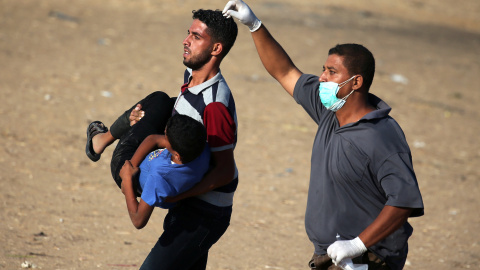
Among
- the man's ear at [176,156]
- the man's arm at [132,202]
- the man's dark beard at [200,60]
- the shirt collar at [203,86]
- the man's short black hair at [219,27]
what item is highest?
the man's short black hair at [219,27]

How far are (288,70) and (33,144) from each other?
4.38 meters

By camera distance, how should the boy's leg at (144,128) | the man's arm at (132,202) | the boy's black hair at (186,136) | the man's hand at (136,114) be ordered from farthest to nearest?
the man's hand at (136,114), the boy's leg at (144,128), the man's arm at (132,202), the boy's black hair at (186,136)

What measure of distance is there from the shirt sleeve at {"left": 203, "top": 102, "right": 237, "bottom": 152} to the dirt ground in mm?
2026

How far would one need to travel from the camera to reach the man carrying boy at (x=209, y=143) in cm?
319

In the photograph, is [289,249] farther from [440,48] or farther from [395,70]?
[440,48]

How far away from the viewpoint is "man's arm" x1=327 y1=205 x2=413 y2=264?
9.54 ft

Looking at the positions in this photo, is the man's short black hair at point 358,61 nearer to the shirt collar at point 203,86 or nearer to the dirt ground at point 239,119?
the shirt collar at point 203,86

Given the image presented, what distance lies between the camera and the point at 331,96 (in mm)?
3217

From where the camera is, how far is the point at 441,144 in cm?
945

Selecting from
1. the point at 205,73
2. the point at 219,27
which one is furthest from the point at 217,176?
the point at 219,27

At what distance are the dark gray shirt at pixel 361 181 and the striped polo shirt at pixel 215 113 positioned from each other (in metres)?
0.45

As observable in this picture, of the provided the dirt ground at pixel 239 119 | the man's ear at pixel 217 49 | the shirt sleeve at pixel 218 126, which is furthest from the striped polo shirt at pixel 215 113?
the dirt ground at pixel 239 119

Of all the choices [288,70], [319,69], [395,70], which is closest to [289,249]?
[288,70]

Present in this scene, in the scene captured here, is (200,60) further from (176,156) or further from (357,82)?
(357,82)
